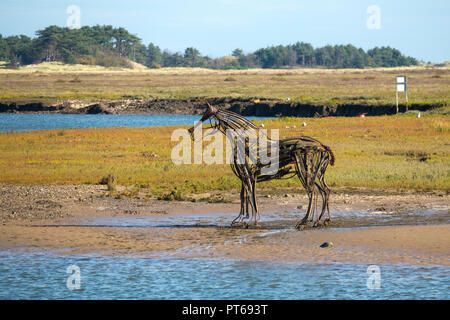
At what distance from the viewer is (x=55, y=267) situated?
444 inches

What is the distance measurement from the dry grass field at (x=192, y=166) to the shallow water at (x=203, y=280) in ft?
23.4

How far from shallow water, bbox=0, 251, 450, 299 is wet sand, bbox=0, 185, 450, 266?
1.75 feet

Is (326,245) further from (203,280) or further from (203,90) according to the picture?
(203,90)

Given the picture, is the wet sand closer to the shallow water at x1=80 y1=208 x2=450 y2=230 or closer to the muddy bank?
the shallow water at x1=80 y1=208 x2=450 y2=230

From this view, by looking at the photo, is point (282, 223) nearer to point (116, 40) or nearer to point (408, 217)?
point (408, 217)

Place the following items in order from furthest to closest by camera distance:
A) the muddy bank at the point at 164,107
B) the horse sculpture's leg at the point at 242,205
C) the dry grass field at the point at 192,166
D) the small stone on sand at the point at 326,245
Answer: the muddy bank at the point at 164,107 → the dry grass field at the point at 192,166 → the horse sculpture's leg at the point at 242,205 → the small stone on sand at the point at 326,245

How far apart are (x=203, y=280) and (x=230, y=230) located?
3240 mm

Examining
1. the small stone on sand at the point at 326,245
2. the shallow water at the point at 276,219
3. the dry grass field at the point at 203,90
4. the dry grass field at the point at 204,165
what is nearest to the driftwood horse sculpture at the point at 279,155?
the small stone on sand at the point at 326,245

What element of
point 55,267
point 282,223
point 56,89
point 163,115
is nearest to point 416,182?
point 282,223

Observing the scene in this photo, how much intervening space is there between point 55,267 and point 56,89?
77507mm

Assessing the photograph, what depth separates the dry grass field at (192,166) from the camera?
65.2 feet

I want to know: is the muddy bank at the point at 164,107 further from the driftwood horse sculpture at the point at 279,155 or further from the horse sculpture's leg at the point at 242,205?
the driftwood horse sculpture at the point at 279,155
